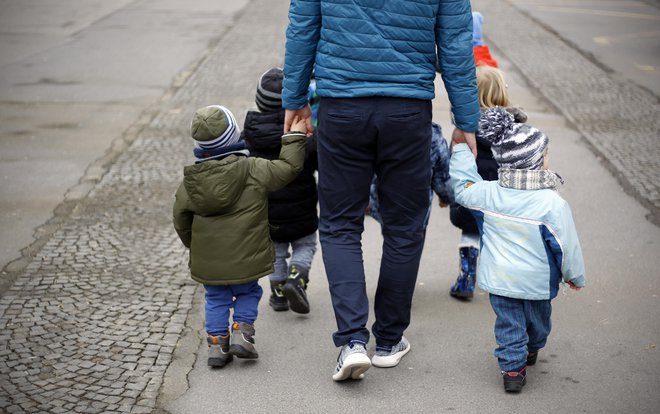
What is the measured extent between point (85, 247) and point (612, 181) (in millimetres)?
4571

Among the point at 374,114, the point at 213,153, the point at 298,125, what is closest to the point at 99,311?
the point at 213,153

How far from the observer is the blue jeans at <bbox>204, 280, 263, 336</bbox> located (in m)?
4.35

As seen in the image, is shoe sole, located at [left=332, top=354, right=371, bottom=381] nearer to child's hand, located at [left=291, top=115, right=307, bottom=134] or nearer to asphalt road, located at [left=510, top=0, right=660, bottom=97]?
child's hand, located at [left=291, top=115, right=307, bottom=134]

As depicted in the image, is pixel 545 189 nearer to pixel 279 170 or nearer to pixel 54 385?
pixel 279 170

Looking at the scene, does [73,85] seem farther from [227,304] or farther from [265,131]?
[227,304]

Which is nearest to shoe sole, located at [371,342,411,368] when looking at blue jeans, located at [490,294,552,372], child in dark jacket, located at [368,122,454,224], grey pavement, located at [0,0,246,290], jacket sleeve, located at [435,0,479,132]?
blue jeans, located at [490,294,552,372]

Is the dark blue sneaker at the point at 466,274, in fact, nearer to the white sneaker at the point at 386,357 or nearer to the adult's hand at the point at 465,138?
the white sneaker at the point at 386,357

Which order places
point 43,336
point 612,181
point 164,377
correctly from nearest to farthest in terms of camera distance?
point 164,377 → point 43,336 → point 612,181

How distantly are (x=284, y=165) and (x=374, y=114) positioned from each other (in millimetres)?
561

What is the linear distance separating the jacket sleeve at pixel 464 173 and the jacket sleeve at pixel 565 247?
0.44 metres

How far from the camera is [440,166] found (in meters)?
4.75

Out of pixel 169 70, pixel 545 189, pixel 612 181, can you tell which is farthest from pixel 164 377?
pixel 169 70

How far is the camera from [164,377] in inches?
167

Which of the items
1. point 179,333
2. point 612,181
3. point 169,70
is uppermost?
point 179,333
